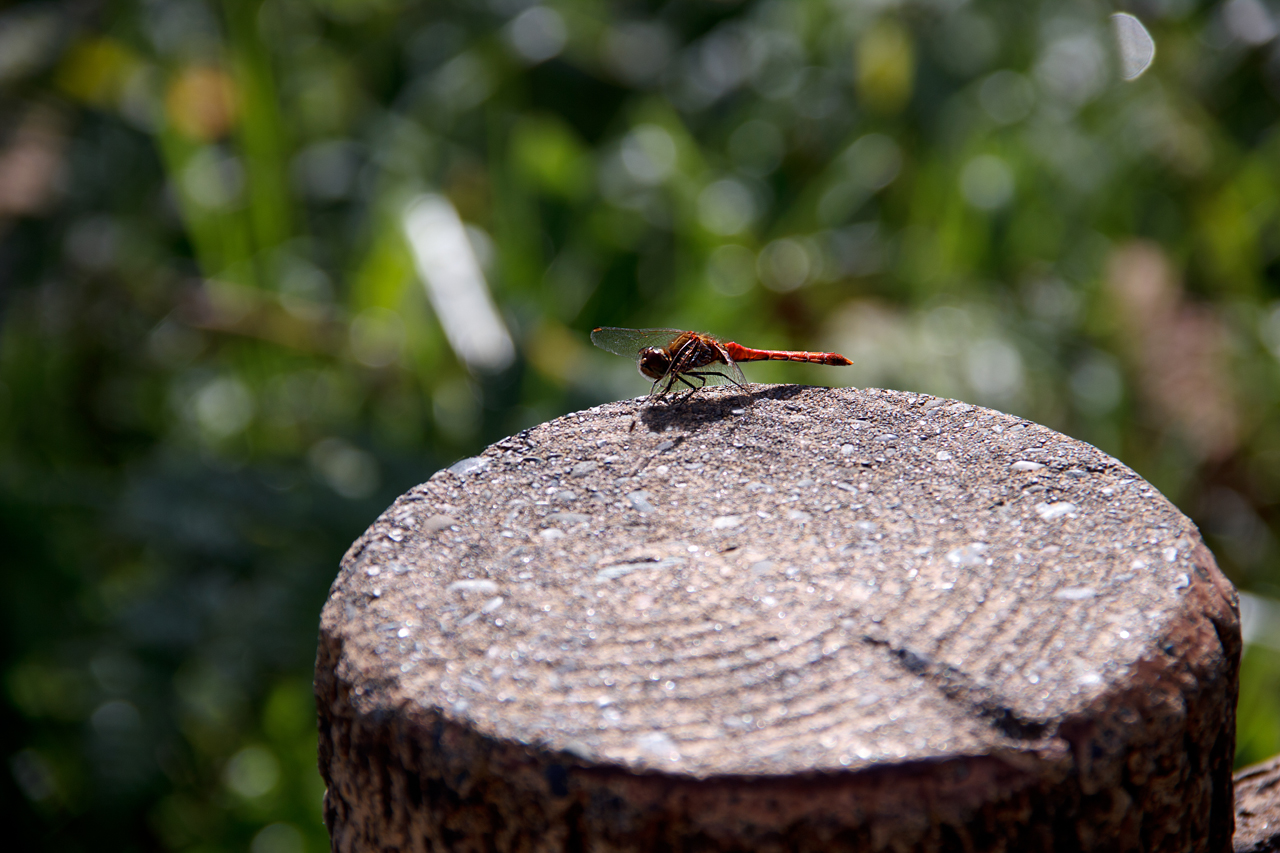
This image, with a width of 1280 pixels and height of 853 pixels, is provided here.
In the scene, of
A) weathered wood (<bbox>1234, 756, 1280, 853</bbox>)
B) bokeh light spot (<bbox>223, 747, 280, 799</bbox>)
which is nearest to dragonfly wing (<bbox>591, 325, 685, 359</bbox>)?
weathered wood (<bbox>1234, 756, 1280, 853</bbox>)

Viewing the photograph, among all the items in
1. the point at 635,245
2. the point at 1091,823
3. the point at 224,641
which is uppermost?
the point at 1091,823

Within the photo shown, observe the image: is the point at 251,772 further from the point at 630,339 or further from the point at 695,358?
the point at 695,358

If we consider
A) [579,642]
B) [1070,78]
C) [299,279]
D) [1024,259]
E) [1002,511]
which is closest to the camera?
[579,642]

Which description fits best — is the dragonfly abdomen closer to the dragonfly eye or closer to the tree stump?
the dragonfly eye

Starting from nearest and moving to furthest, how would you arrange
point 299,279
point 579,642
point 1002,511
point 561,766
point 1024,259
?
point 561,766
point 579,642
point 1002,511
point 1024,259
point 299,279

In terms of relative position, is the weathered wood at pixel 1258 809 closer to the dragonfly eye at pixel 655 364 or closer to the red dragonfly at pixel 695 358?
the red dragonfly at pixel 695 358

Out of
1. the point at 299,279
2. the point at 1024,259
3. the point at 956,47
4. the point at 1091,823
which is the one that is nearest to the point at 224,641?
Answer: the point at 299,279

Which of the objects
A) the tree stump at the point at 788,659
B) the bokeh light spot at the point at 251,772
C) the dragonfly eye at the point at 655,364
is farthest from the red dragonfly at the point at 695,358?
the bokeh light spot at the point at 251,772

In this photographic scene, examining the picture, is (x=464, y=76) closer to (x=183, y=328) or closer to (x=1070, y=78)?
(x=183, y=328)
